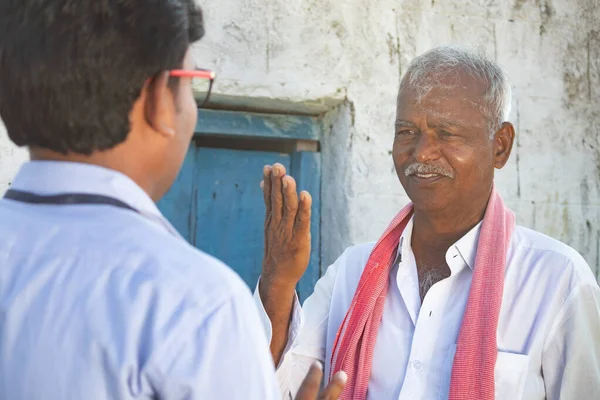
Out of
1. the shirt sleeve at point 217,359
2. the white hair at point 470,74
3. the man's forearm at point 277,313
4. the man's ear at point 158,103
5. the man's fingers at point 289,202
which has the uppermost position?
the white hair at point 470,74

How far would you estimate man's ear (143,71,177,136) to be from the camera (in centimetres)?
97

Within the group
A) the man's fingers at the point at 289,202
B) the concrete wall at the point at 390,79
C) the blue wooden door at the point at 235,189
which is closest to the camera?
the man's fingers at the point at 289,202

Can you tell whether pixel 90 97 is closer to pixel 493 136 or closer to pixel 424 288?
pixel 424 288

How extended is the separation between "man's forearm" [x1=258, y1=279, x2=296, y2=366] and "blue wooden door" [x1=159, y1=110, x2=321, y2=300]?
1337 millimetres

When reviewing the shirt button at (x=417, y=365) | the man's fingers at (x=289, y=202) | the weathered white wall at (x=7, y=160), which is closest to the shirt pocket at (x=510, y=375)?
the shirt button at (x=417, y=365)

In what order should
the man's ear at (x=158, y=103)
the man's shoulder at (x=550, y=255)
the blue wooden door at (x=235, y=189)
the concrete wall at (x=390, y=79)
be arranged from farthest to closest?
the blue wooden door at (x=235, y=189) < the concrete wall at (x=390, y=79) < the man's shoulder at (x=550, y=255) < the man's ear at (x=158, y=103)

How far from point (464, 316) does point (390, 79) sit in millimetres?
1798

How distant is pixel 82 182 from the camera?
0.92 m

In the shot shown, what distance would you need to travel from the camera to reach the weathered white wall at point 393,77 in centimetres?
339

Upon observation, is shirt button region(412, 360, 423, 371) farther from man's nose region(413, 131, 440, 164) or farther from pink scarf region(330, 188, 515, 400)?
man's nose region(413, 131, 440, 164)

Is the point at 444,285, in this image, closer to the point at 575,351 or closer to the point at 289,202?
the point at 575,351

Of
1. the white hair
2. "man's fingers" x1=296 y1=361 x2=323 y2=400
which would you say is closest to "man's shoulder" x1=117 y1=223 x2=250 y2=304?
"man's fingers" x1=296 y1=361 x2=323 y2=400

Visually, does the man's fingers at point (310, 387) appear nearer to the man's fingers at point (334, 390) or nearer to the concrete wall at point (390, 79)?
the man's fingers at point (334, 390)

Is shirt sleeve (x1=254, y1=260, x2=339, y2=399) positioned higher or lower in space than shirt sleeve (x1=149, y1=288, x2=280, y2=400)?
lower
